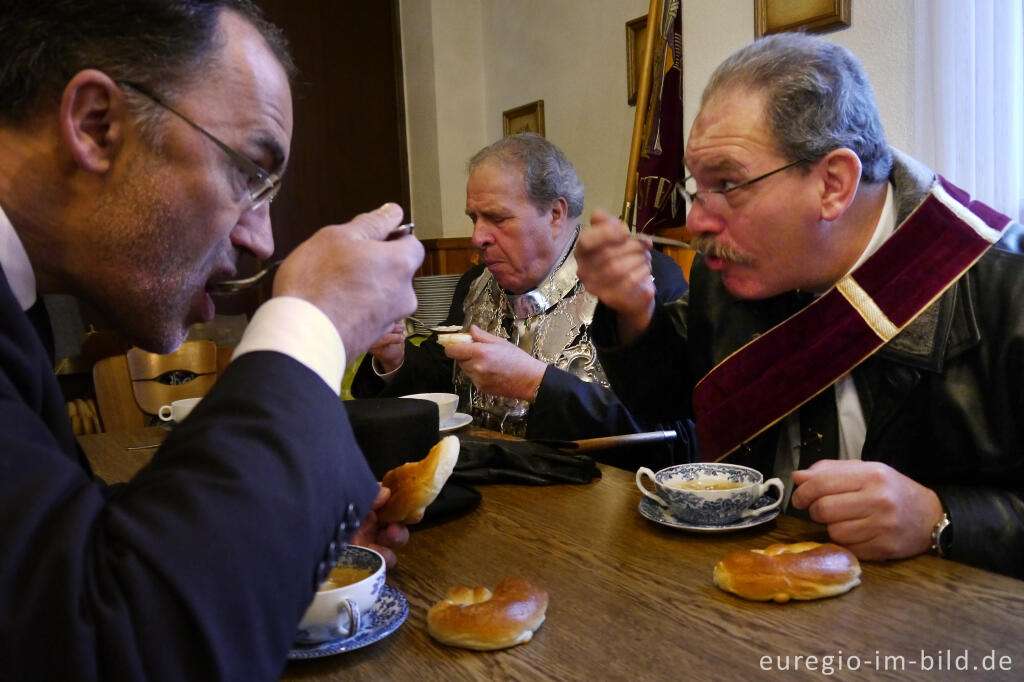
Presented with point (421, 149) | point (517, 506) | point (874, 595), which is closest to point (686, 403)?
point (517, 506)

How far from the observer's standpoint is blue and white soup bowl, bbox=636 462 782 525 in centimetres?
111

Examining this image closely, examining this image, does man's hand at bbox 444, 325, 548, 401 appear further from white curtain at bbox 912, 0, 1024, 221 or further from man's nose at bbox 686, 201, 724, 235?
white curtain at bbox 912, 0, 1024, 221

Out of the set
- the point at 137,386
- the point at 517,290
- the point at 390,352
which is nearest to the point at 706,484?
the point at 517,290

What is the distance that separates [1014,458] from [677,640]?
2.31 feet

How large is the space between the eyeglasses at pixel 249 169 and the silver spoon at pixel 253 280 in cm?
9

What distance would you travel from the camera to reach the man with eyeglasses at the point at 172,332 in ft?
1.98

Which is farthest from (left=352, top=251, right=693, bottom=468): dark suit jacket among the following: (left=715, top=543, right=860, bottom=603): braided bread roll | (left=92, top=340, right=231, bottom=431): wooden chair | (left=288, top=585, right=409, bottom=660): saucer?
(left=92, top=340, right=231, bottom=431): wooden chair

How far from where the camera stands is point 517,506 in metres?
1.29

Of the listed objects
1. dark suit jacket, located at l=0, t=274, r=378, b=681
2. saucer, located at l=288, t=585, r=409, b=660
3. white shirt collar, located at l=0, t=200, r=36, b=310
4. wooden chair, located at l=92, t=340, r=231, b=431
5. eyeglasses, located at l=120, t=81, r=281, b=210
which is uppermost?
eyeglasses, located at l=120, t=81, r=281, b=210

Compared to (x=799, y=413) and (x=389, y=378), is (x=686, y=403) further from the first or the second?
(x=389, y=378)

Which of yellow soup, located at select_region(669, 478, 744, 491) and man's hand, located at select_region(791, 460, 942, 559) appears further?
yellow soup, located at select_region(669, 478, 744, 491)

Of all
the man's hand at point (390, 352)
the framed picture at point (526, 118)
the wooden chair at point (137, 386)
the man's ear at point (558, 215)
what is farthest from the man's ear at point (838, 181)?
the framed picture at point (526, 118)

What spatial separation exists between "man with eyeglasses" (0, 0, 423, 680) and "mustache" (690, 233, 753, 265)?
71 centimetres

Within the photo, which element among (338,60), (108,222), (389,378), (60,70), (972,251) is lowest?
(389,378)
